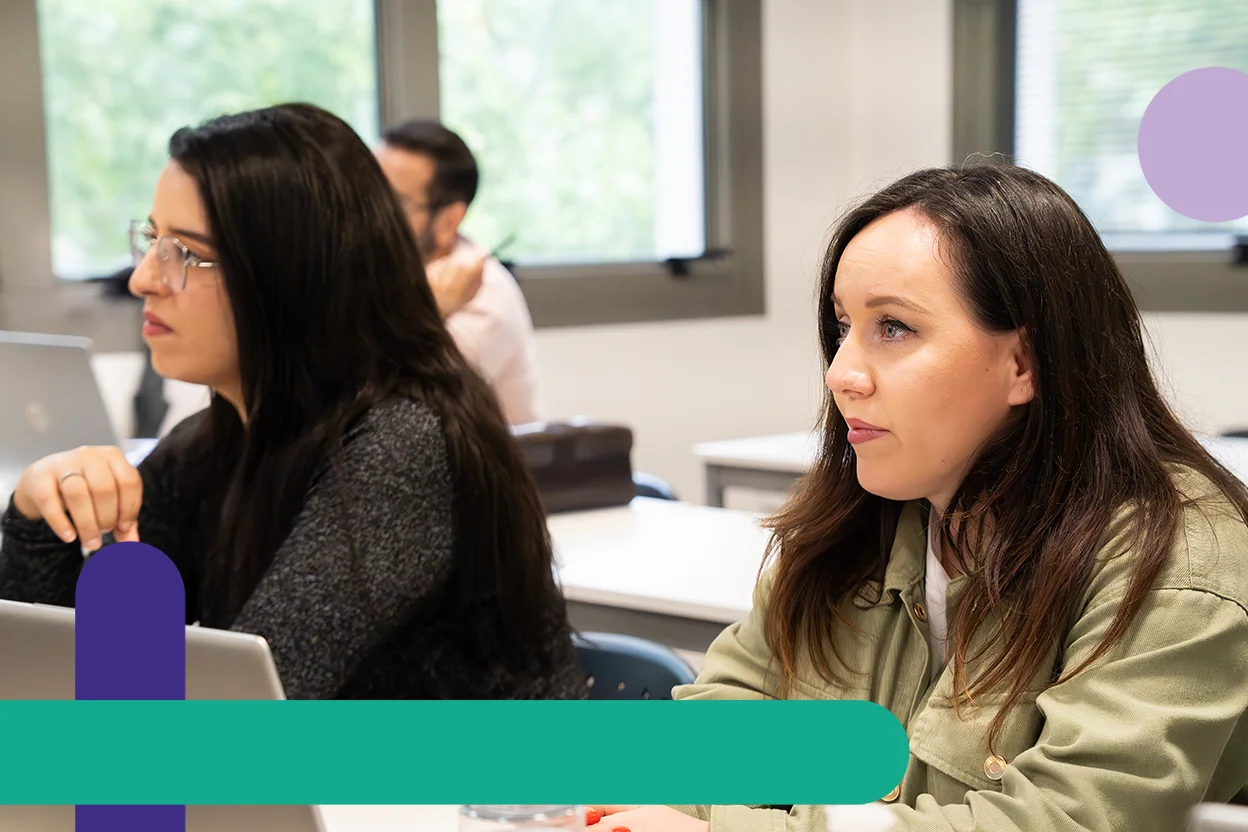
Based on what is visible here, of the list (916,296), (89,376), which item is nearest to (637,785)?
(916,296)

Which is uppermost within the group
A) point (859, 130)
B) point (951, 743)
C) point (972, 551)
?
point (859, 130)

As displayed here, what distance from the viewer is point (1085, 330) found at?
0.95m

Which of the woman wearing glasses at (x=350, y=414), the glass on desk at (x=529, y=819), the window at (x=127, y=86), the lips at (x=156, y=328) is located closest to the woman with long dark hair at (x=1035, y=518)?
the glass on desk at (x=529, y=819)

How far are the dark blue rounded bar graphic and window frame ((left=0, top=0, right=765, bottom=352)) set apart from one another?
3.23 metres

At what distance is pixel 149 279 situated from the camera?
4.66ft

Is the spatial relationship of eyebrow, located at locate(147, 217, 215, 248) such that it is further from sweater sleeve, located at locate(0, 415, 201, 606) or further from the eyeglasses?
sweater sleeve, located at locate(0, 415, 201, 606)

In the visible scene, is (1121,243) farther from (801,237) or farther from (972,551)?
(972,551)

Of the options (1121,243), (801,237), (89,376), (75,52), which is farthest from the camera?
(801,237)

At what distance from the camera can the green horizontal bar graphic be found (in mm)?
251

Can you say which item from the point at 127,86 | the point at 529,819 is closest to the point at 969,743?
the point at 529,819

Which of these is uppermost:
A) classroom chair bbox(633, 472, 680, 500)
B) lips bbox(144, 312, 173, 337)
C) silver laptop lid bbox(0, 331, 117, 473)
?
lips bbox(144, 312, 173, 337)

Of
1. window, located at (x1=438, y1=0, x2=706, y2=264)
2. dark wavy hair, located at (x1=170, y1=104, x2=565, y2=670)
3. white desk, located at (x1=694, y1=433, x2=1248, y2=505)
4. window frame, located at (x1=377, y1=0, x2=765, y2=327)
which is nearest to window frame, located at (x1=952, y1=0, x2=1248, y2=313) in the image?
window frame, located at (x1=377, y1=0, x2=765, y2=327)

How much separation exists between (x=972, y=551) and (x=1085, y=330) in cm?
18

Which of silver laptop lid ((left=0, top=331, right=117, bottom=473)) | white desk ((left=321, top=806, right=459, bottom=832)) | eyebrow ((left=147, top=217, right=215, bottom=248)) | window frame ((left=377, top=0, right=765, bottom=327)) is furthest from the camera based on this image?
window frame ((left=377, top=0, right=765, bottom=327))
